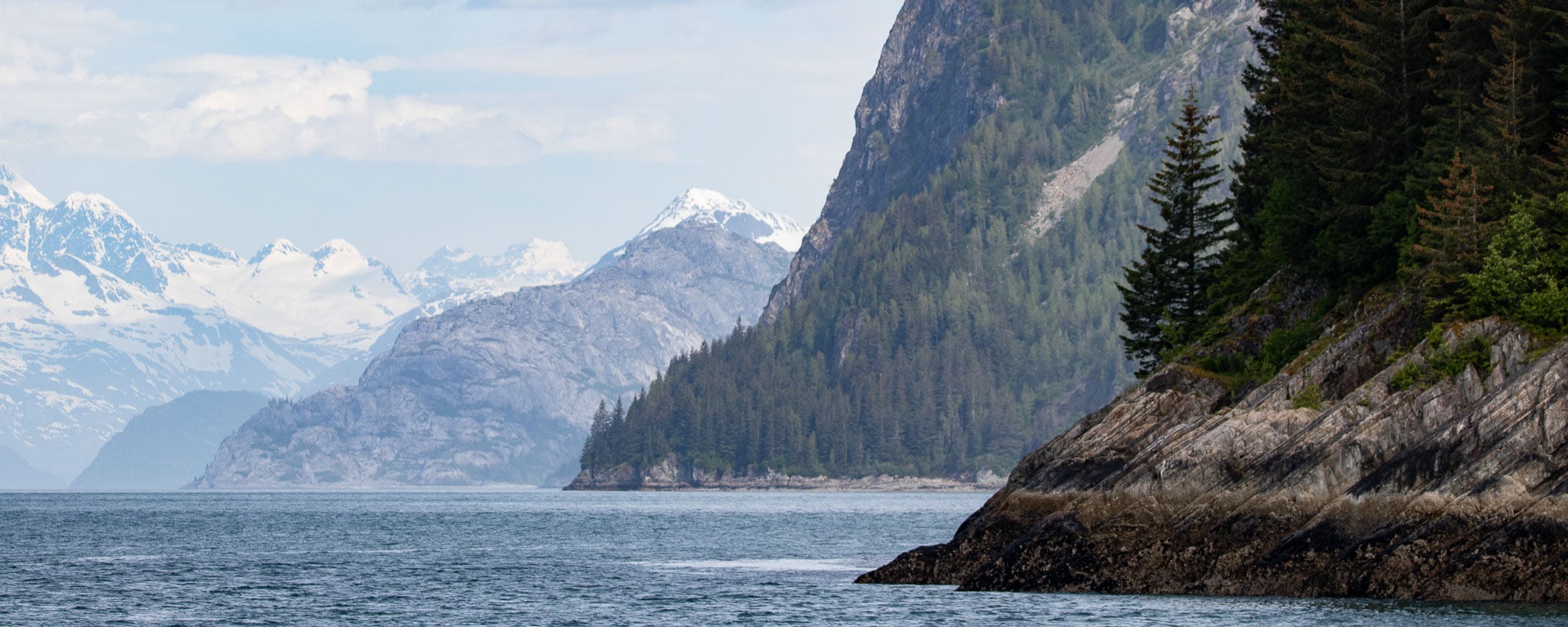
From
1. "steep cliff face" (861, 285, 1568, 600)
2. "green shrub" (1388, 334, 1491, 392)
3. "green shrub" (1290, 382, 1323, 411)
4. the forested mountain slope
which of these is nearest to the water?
"steep cliff face" (861, 285, 1568, 600)

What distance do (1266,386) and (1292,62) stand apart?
2496 centimetres

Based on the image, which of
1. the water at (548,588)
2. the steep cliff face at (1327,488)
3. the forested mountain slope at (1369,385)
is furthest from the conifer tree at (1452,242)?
the water at (548,588)

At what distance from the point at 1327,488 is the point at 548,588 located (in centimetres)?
3872

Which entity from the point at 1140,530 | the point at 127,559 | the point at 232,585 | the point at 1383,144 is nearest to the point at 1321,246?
the point at 1383,144

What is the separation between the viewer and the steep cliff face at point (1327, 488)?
207ft

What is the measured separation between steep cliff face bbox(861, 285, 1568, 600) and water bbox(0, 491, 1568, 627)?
4.85 feet

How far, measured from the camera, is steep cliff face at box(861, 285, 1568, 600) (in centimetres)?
6316

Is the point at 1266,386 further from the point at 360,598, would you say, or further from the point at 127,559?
the point at 127,559

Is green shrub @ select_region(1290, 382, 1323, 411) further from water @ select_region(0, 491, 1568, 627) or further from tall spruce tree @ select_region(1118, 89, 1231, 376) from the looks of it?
tall spruce tree @ select_region(1118, 89, 1231, 376)

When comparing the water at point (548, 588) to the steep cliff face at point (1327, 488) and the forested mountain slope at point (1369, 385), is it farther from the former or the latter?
the forested mountain slope at point (1369, 385)

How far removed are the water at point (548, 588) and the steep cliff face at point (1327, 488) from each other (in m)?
1.48

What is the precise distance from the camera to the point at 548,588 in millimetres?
90625

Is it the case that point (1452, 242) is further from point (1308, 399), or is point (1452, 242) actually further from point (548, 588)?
point (548, 588)

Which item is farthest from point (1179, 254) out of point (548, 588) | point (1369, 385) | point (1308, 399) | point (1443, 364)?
point (548, 588)
